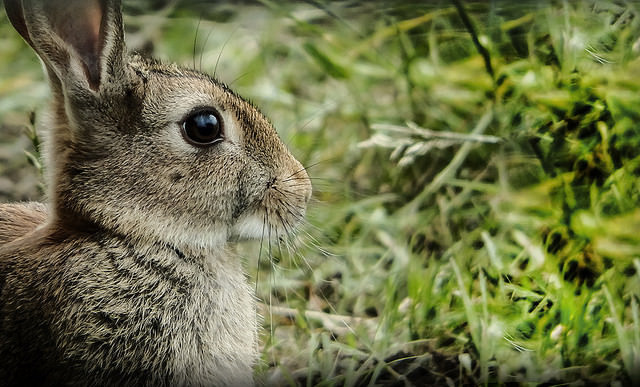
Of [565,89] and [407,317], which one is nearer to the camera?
[407,317]

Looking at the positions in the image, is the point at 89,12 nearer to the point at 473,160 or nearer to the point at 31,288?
the point at 31,288

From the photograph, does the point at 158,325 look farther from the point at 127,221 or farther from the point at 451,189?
→ the point at 451,189

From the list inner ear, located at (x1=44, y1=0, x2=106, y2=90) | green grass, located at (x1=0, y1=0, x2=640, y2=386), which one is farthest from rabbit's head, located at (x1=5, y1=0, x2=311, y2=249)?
green grass, located at (x1=0, y1=0, x2=640, y2=386)

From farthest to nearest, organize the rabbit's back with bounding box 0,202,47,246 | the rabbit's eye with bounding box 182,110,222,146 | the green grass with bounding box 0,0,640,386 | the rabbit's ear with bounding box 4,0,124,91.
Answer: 1. the green grass with bounding box 0,0,640,386
2. the rabbit's back with bounding box 0,202,47,246
3. the rabbit's eye with bounding box 182,110,222,146
4. the rabbit's ear with bounding box 4,0,124,91

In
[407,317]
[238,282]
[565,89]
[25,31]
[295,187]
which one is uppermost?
[25,31]

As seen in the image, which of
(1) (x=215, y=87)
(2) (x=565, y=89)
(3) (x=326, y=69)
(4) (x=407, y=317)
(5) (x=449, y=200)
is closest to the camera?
(1) (x=215, y=87)

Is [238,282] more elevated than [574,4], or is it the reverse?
[574,4]

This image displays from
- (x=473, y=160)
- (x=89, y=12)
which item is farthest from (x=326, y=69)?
(x=89, y=12)

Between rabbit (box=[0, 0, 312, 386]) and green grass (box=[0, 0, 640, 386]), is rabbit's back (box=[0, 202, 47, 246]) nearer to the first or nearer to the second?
rabbit (box=[0, 0, 312, 386])

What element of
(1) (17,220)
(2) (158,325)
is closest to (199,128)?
(2) (158,325)
